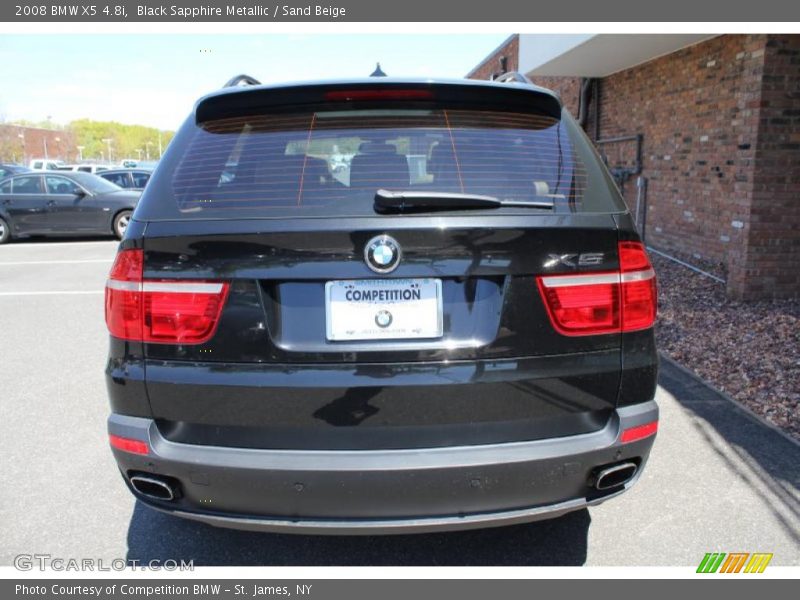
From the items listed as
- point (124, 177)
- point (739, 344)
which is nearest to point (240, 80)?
point (739, 344)

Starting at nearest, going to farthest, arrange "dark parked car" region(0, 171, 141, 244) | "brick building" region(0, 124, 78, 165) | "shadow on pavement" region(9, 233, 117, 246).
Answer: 1. "dark parked car" region(0, 171, 141, 244)
2. "shadow on pavement" region(9, 233, 117, 246)
3. "brick building" region(0, 124, 78, 165)

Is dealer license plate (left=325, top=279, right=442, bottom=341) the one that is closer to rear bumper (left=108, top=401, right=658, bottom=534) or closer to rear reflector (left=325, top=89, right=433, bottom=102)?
rear bumper (left=108, top=401, right=658, bottom=534)

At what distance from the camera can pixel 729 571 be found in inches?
102

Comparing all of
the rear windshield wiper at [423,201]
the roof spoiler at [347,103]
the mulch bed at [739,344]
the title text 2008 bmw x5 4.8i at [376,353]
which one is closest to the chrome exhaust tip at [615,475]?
the title text 2008 bmw x5 4.8i at [376,353]

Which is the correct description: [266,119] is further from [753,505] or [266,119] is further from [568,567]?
[753,505]

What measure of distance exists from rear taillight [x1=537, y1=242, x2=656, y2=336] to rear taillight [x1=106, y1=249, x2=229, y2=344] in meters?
1.11

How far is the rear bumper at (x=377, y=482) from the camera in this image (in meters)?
2.00

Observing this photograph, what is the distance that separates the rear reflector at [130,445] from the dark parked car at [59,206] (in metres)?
13.2

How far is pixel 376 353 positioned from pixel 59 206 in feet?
→ 47.8

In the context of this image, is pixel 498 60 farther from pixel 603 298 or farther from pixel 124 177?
pixel 603 298

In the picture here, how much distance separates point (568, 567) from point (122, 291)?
6.88 feet

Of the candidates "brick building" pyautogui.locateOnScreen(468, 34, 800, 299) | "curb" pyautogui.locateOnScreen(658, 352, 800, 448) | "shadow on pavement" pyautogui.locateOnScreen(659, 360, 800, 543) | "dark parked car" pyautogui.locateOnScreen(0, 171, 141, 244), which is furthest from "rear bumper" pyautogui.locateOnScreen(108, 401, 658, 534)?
"dark parked car" pyautogui.locateOnScreen(0, 171, 141, 244)

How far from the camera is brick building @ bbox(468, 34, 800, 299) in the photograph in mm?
6297

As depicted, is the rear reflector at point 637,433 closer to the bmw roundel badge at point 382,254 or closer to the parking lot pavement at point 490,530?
the parking lot pavement at point 490,530
